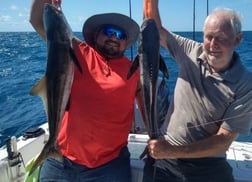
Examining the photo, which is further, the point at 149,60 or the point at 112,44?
the point at 112,44

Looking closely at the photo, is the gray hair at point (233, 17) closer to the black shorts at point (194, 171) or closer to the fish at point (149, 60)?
the fish at point (149, 60)

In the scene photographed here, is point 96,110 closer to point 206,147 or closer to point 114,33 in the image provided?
point 114,33

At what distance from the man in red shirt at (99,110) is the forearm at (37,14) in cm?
5

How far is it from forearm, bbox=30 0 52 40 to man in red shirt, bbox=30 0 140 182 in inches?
1.9

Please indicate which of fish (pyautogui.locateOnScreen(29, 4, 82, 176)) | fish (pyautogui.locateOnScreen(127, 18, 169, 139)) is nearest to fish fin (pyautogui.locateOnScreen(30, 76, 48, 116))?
fish (pyautogui.locateOnScreen(29, 4, 82, 176))

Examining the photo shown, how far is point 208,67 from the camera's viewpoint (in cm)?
281

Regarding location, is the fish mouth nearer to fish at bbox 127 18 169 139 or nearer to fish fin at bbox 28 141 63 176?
fish at bbox 127 18 169 139

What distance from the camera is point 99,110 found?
9.44 ft

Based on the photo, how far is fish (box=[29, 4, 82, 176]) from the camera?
234 centimetres

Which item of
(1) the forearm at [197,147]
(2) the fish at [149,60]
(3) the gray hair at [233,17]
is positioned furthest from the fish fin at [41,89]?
(3) the gray hair at [233,17]

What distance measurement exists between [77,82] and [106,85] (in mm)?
235

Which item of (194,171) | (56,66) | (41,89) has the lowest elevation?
(194,171)

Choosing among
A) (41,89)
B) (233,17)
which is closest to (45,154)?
(41,89)

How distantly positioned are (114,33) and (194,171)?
1.30 meters
